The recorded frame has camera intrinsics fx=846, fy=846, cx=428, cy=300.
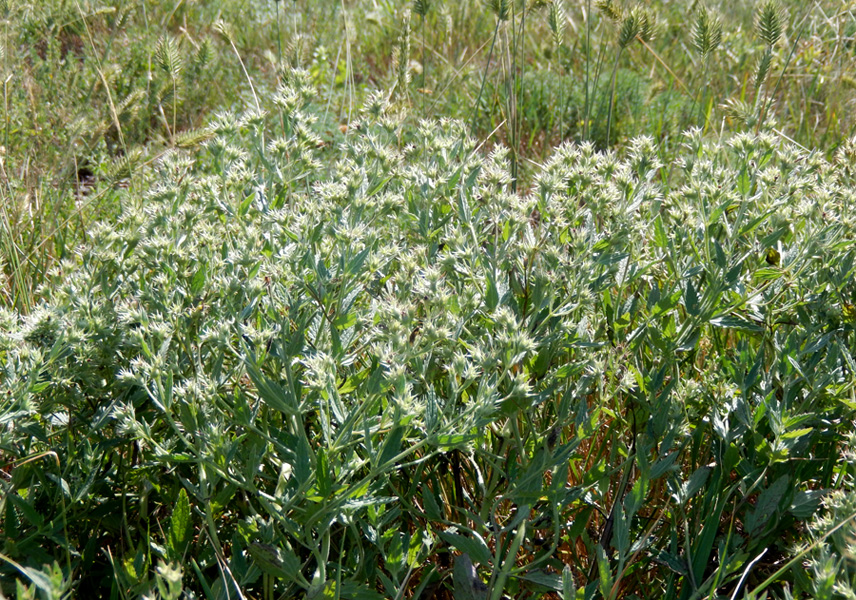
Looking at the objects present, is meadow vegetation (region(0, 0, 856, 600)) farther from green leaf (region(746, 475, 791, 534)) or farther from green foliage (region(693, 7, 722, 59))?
green foliage (region(693, 7, 722, 59))

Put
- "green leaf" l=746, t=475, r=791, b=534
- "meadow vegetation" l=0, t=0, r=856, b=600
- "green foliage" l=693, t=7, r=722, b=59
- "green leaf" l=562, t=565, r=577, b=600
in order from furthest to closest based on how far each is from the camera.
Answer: "green foliage" l=693, t=7, r=722, b=59 < "green leaf" l=746, t=475, r=791, b=534 < "meadow vegetation" l=0, t=0, r=856, b=600 < "green leaf" l=562, t=565, r=577, b=600

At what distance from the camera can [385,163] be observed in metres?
Answer: 1.71

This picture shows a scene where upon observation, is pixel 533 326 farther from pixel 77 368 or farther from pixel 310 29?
pixel 310 29

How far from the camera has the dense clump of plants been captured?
1441 millimetres

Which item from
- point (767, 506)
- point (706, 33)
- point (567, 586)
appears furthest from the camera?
point (706, 33)

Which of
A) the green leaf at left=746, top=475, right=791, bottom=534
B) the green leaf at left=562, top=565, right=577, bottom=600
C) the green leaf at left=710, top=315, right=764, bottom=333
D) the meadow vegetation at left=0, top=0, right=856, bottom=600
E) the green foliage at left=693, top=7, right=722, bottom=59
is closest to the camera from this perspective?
the green leaf at left=562, top=565, right=577, bottom=600

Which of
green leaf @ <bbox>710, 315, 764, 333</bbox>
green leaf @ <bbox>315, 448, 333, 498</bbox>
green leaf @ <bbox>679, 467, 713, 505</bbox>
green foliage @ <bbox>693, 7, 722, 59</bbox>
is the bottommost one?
green leaf @ <bbox>679, 467, 713, 505</bbox>

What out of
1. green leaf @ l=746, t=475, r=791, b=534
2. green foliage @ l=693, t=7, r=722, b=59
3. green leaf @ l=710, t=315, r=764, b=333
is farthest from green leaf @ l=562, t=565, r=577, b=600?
green foliage @ l=693, t=7, r=722, b=59

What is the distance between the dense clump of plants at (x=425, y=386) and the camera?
1.44m

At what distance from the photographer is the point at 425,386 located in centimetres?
163

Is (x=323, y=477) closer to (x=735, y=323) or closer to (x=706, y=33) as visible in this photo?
(x=735, y=323)

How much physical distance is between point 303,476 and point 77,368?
2.05 feet

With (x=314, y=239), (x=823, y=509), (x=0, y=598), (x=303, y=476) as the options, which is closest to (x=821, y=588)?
(x=823, y=509)

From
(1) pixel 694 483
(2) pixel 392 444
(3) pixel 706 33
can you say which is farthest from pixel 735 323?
(3) pixel 706 33
